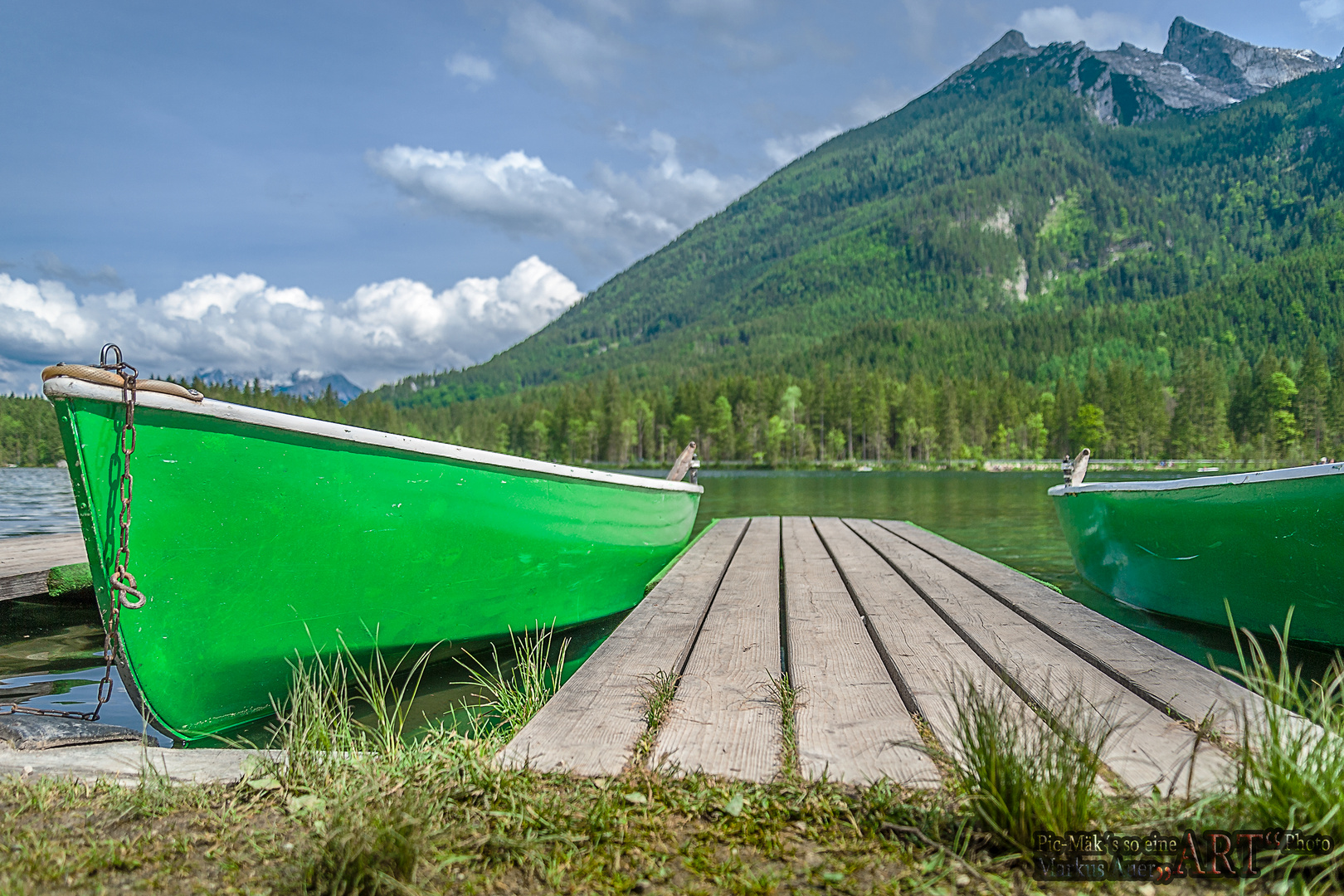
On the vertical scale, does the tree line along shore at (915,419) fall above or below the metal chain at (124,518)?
above

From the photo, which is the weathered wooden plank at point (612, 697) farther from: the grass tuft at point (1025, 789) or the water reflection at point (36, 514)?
the water reflection at point (36, 514)

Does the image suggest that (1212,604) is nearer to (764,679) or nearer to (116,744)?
(764,679)

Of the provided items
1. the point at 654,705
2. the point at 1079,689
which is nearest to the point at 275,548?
the point at 654,705

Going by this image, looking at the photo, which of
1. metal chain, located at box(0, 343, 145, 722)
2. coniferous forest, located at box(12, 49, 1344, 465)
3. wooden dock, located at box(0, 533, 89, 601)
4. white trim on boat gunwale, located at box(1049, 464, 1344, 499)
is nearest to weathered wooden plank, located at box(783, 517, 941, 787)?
white trim on boat gunwale, located at box(1049, 464, 1344, 499)

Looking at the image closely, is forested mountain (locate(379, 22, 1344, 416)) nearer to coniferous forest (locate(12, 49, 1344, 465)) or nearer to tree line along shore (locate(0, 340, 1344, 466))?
coniferous forest (locate(12, 49, 1344, 465))

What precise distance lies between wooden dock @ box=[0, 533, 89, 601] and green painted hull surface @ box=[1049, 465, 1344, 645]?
25.2 ft

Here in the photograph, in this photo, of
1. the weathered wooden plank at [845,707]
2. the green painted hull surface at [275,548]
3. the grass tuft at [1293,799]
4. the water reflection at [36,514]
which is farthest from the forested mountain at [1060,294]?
the grass tuft at [1293,799]

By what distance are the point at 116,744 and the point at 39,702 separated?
225cm

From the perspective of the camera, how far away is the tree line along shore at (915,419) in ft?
222

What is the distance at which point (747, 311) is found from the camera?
194 m

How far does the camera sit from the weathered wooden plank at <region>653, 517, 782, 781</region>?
6.59ft

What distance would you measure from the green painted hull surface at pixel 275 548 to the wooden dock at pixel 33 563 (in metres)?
2.76

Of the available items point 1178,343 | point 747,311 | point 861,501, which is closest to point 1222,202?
point 1178,343

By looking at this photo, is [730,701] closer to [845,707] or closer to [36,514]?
[845,707]
